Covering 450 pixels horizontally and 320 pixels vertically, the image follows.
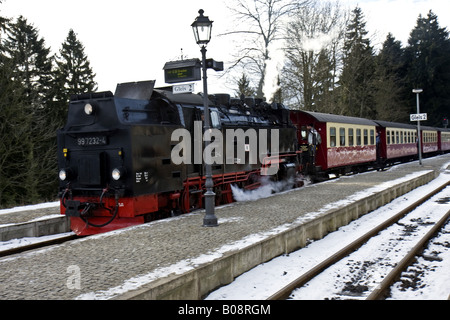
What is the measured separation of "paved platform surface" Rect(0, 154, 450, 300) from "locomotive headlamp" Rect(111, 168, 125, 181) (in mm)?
994

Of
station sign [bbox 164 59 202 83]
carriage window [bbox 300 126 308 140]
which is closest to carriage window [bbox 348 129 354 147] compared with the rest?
carriage window [bbox 300 126 308 140]

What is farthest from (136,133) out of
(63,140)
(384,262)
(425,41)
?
(425,41)

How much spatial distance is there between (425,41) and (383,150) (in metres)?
41.2

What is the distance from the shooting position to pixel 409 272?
5633 millimetres

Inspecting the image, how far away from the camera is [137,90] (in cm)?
843

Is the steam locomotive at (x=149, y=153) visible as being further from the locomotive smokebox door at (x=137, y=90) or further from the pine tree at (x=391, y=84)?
the pine tree at (x=391, y=84)

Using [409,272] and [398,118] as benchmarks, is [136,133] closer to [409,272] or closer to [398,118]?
[409,272]

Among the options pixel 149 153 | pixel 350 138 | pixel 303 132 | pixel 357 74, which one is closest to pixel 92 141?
pixel 149 153

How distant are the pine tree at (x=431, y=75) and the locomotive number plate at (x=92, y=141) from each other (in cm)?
5375

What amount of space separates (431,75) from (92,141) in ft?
179

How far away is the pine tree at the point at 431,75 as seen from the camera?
5300 cm

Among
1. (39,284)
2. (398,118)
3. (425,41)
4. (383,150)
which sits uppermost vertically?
(425,41)

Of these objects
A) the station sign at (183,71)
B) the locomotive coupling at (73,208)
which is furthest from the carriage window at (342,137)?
the locomotive coupling at (73,208)

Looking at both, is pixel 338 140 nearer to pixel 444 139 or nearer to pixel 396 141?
pixel 396 141
